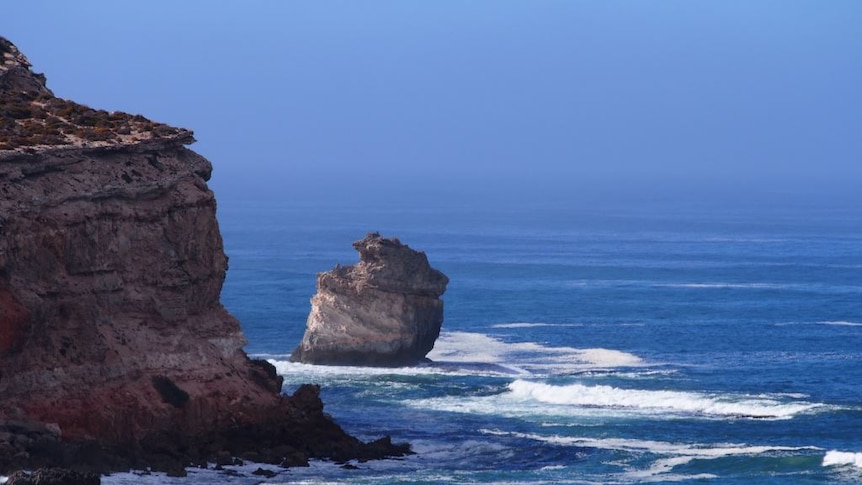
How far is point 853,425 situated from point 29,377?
28.7 metres

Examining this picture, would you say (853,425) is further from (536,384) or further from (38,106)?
(38,106)

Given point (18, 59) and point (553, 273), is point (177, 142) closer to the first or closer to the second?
point (18, 59)

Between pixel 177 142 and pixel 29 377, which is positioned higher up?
pixel 177 142

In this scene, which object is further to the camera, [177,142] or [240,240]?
[240,240]

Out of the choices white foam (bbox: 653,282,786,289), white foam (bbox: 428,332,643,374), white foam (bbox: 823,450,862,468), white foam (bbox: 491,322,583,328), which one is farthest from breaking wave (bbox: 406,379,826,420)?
white foam (bbox: 653,282,786,289)

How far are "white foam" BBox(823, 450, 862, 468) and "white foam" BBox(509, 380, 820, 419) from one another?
8.01 m

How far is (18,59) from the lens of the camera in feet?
213

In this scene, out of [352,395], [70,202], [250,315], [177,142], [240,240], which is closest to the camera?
[70,202]

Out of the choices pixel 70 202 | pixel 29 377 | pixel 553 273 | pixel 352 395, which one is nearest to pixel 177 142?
pixel 70 202

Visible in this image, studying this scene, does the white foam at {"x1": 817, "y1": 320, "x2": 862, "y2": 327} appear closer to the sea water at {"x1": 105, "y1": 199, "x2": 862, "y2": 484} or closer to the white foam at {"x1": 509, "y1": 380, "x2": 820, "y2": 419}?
the sea water at {"x1": 105, "y1": 199, "x2": 862, "y2": 484}

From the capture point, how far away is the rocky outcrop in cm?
7738

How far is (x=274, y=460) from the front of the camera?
52.1 meters

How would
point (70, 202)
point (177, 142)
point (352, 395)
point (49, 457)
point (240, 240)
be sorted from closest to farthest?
point (49, 457)
point (70, 202)
point (177, 142)
point (352, 395)
point (240, 240)

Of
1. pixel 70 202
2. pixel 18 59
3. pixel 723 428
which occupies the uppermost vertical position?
pixel 18 59
